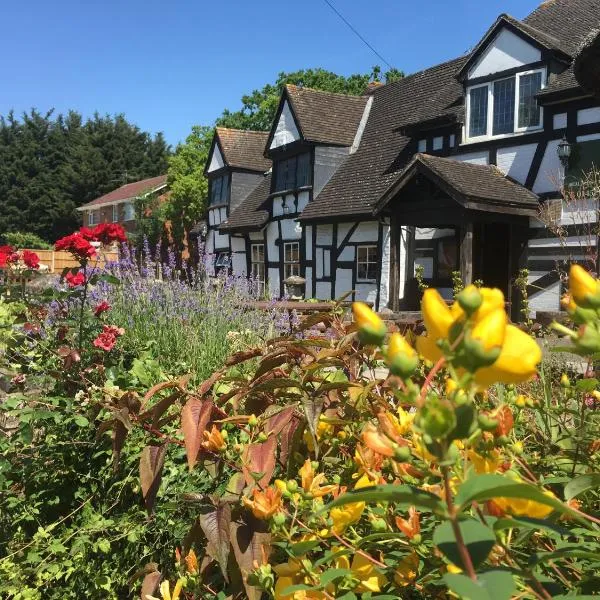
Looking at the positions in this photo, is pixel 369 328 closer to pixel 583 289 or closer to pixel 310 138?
pixel 583 289

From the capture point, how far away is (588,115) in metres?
9.63

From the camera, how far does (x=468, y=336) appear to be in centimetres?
52

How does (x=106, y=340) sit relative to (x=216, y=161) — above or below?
below

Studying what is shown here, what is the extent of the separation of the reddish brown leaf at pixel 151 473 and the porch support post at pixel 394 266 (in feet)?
32.6

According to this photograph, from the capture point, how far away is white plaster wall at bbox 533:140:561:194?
396 inches

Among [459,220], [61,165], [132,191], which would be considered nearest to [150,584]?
[459,220]

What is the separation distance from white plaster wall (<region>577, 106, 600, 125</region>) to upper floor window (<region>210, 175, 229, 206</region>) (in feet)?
39.9

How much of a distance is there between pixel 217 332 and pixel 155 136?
4600 cm

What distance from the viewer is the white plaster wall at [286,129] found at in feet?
50.9

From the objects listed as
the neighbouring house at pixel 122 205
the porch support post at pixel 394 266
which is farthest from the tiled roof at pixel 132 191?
the porch support post at pixel 394 266

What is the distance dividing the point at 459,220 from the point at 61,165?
3915cm

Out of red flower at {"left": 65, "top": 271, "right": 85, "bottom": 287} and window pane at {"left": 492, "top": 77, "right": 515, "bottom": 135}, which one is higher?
window pane at {"left": 492, "top": 77, "right": 515, "bottom": 135}

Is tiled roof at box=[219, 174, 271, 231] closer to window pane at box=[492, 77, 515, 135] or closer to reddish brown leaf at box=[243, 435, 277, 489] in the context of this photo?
window pane at box=[492, 77, 515, 135]

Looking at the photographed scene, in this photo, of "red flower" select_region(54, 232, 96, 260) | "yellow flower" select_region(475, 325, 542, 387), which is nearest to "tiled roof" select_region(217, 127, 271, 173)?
"red flower" select_region(54, 232, 96, 260)
